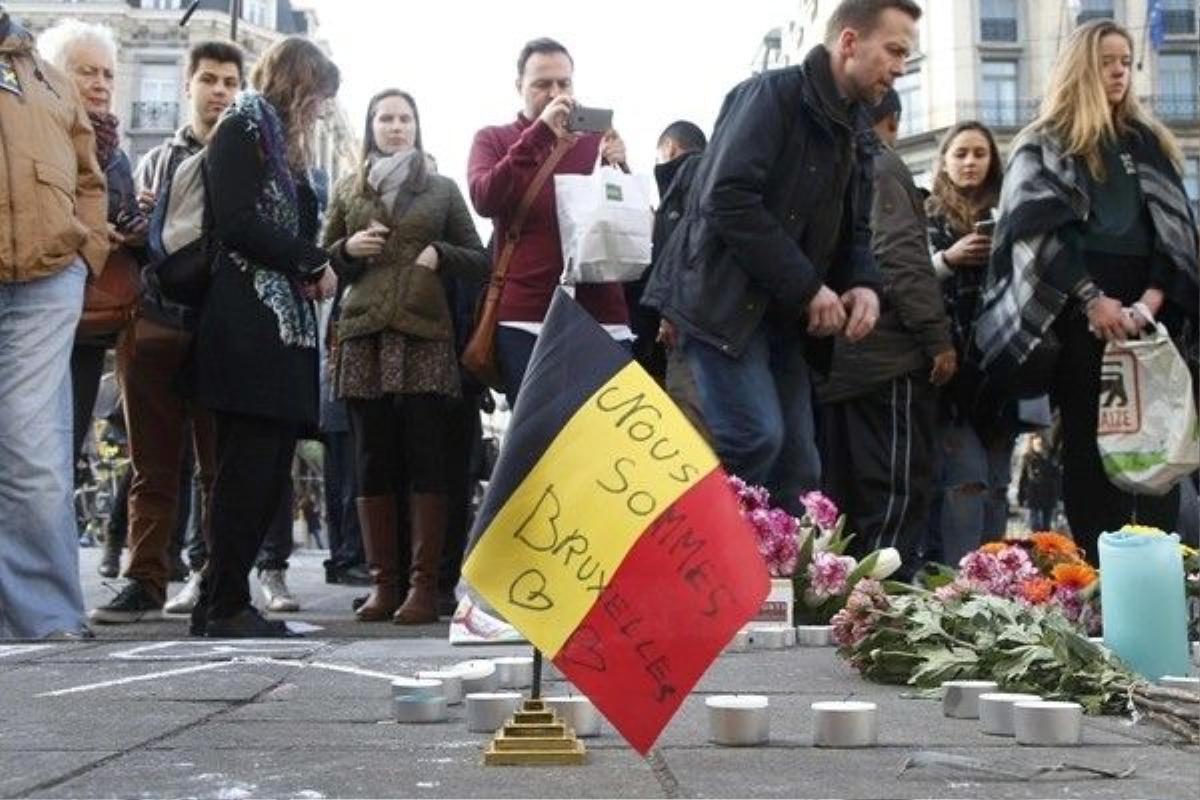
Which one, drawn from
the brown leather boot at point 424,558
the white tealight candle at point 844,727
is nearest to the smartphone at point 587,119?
the brown leather boot at point 424,558

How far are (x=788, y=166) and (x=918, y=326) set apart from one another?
93 cm

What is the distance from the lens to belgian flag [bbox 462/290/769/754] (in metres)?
2.15

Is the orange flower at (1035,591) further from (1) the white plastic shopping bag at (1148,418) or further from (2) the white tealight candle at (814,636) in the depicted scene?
(1) the white plastic shopping bag at (1148,418)

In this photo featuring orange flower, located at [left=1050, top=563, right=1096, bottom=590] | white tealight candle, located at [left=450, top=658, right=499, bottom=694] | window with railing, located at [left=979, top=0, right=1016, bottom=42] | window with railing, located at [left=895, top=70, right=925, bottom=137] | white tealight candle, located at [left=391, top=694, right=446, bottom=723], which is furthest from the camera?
window with railing, located at [left=895, top=70, right=925, bottom=137]

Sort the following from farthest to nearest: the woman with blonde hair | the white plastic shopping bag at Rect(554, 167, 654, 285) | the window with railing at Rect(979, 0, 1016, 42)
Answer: the window with railing at Rect(979, 0, 1016, 42), the white plastic shopping bag at Rect(554, 167, 654, 285), the woman with blonde hair

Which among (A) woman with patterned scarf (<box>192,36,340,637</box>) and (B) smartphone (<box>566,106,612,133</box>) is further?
(B) smartphone (<box>566,106,612,133</box>)

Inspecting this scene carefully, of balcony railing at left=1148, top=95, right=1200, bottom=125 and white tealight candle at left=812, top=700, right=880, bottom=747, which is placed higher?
balcony railing at left=1148, top=95, right=1200, bottom=125

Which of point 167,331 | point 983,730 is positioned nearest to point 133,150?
point 167,331

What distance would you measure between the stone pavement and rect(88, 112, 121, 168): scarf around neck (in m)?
2.32

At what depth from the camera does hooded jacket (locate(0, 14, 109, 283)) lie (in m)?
4.41

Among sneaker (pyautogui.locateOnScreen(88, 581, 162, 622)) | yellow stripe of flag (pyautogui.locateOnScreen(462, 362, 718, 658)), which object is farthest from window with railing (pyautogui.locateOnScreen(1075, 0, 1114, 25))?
yellow stripe of flag (pyautogui.locateOnScreen(462, 362, 718, 658))

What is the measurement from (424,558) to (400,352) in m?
0.67

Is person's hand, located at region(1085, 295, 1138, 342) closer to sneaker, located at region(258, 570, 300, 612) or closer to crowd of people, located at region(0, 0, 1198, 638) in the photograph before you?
crowd of people, located at region(0, 0, 1198, 638)

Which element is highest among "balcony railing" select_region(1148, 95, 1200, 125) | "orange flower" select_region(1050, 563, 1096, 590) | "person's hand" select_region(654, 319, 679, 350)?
"balcony railing" select_region(1148, 95, 1200, 125)
